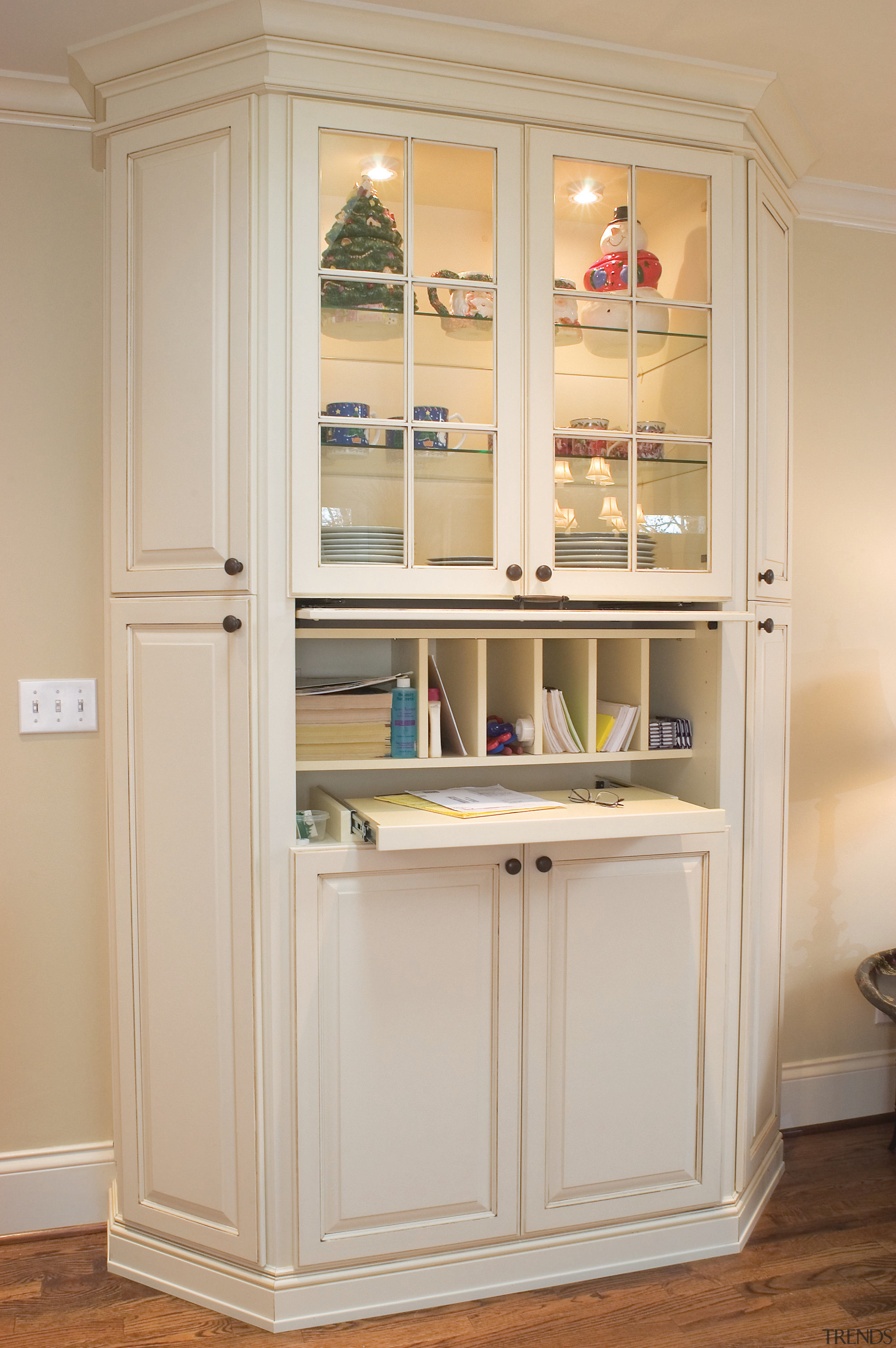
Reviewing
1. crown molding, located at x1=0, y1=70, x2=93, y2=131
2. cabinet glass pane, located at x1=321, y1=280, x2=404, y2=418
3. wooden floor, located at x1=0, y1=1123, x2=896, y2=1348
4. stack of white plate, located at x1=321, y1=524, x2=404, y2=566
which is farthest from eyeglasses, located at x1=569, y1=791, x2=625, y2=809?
crown molding, located at x1=0, y1=70, x2=93, y2=131

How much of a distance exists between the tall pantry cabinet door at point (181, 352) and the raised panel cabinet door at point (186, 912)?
125mm

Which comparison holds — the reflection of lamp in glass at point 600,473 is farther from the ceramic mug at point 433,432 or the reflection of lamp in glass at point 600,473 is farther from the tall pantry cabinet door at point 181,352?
the tall pantry cabinet door at point 181,352

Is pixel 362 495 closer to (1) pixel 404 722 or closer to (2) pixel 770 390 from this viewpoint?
(1) pixel 404 722

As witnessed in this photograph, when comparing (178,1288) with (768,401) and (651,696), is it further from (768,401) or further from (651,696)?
(768,401)

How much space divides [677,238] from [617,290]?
0.19m

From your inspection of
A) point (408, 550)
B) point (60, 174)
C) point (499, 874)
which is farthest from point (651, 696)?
point (60, 174)

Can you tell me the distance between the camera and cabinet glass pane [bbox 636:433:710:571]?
1962 mm

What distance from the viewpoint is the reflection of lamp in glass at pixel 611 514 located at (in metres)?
1.94

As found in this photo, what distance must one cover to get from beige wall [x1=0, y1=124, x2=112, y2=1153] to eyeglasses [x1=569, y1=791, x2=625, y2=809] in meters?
1.09

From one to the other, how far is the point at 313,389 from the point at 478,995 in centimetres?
126

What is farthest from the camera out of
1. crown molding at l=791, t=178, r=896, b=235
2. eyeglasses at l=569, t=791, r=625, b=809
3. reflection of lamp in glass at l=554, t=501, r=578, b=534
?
crown molding at l=791, t=178, r=896, b=235

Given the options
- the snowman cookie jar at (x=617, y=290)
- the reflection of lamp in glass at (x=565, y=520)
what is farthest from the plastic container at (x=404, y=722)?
the snowman cookie jar at (x=617, y=290)

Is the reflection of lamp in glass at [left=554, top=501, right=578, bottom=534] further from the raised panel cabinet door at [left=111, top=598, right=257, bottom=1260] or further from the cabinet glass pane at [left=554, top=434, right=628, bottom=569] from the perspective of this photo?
the raised panel cabinet door at [left=111, top=598, right=257, bottom=1260]

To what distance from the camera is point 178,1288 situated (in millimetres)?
1908
